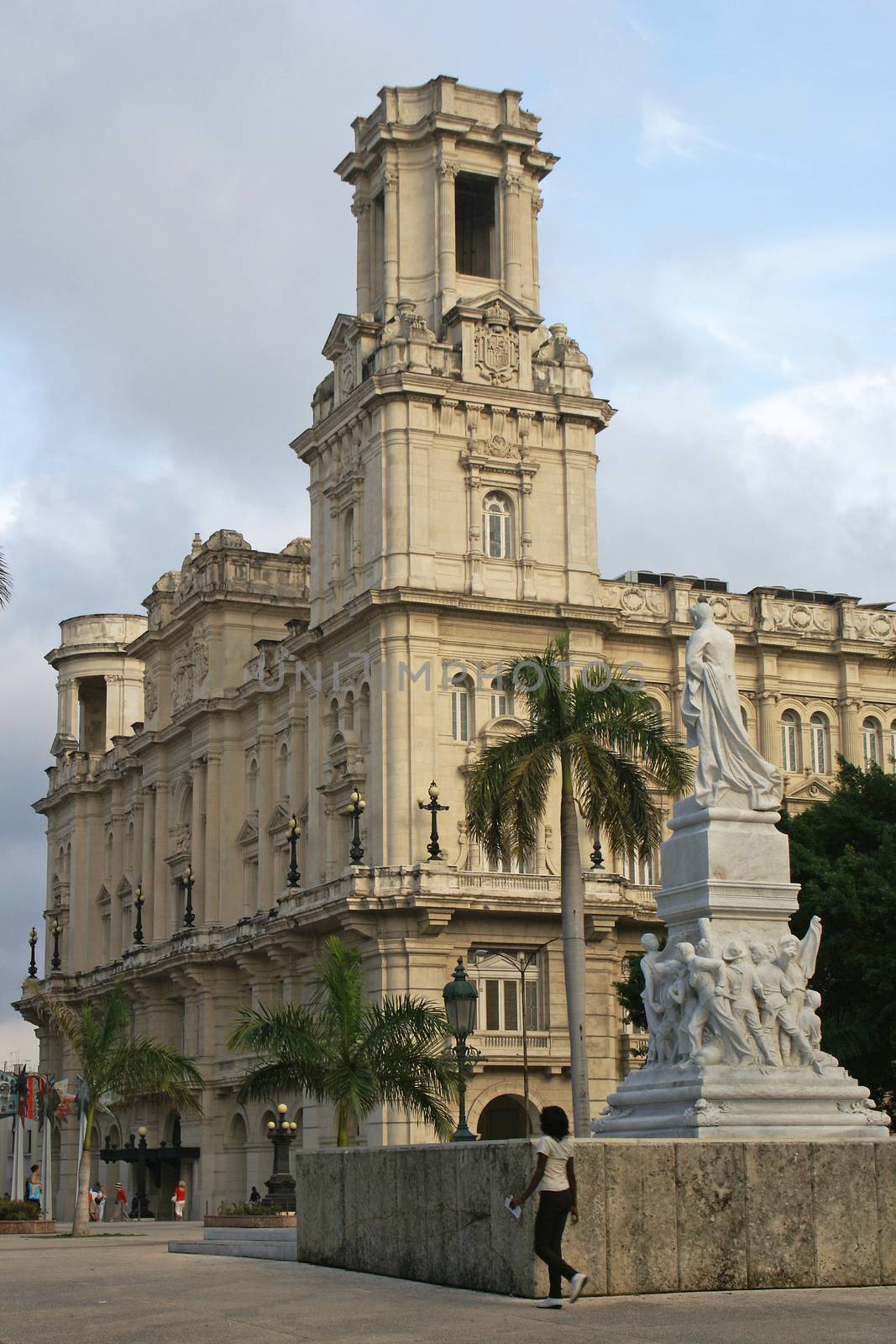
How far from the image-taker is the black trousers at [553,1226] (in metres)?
16.5

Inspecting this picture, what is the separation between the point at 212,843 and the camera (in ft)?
234

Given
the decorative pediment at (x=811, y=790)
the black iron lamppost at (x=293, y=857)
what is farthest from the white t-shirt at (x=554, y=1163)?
the decorative pediment at (x=811, y=790)

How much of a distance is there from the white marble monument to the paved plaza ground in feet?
7.42

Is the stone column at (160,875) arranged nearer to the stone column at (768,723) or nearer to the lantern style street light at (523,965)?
the lantern style street light at (523,965)

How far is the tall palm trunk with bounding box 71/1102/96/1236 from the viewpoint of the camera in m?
50.1

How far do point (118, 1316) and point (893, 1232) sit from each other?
7056mm

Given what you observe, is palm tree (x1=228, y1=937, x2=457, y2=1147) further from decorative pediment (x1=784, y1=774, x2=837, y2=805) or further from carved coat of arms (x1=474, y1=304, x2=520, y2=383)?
decorative pediment (x1=784, y1=774, x2=837, y2=805)

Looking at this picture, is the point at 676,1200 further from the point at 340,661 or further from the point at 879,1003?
the point at 340,661

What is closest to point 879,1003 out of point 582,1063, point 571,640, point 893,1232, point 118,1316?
point 582,1063

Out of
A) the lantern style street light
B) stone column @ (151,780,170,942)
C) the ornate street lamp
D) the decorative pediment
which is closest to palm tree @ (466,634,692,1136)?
the lantern style street light

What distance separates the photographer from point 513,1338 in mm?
14352

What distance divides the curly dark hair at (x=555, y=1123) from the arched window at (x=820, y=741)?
52590mm

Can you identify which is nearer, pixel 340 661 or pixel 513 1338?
pixel 513 1338

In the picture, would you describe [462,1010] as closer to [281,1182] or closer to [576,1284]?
[281,1182]
